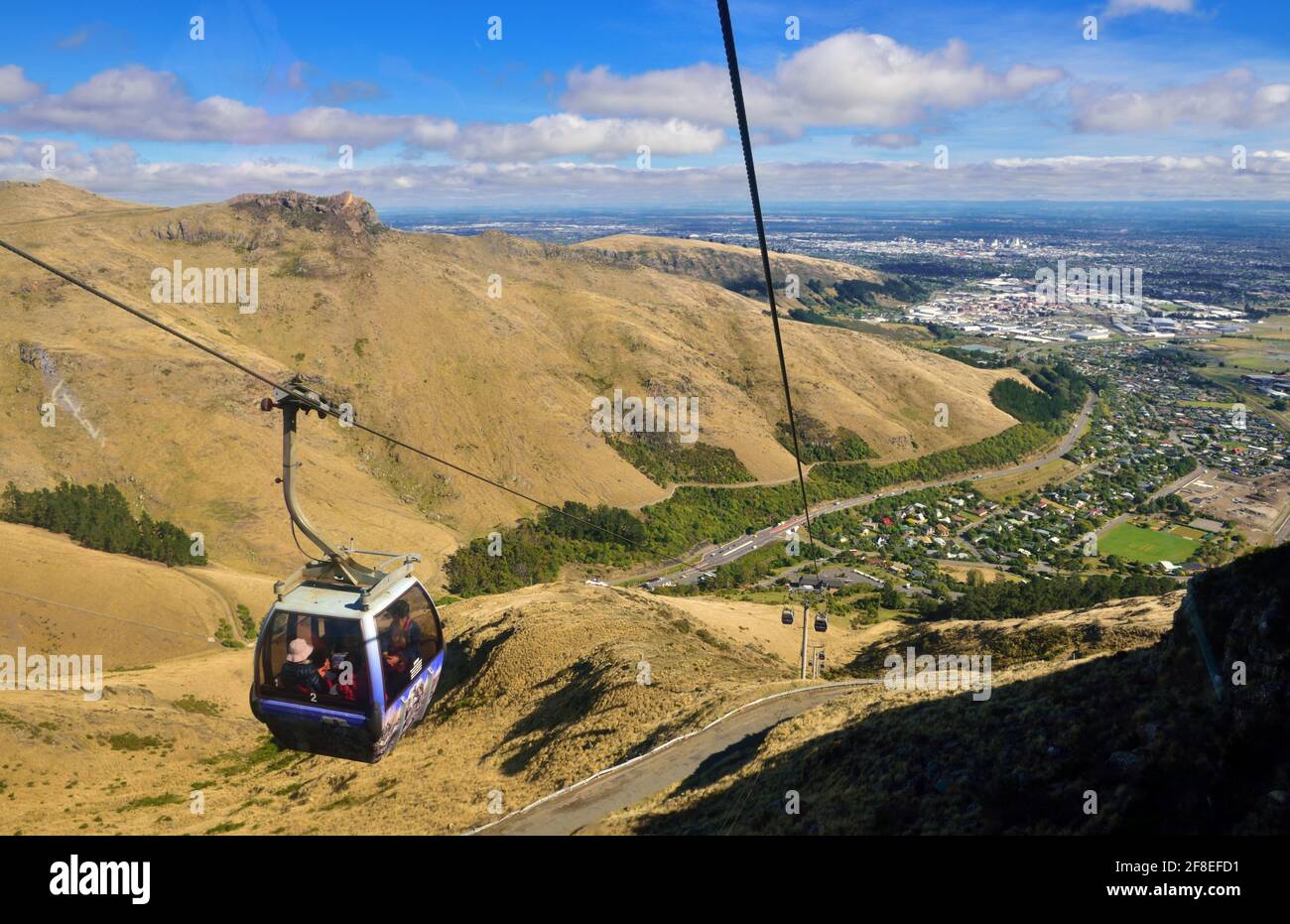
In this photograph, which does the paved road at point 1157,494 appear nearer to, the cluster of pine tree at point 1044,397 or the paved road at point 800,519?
the paved road at point 800,519

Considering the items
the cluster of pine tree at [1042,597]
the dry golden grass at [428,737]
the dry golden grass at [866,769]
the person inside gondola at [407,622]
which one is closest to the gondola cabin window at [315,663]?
the person inside gondola at [407,622]

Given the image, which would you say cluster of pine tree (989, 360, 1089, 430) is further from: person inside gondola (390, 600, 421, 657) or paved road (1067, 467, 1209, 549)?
person inside gondola (390, 600, 421, 657)

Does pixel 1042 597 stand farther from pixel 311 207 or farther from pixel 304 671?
pixel 311 207

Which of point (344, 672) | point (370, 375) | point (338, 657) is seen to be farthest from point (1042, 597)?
point (370, 375)

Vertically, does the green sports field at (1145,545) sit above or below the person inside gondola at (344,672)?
below

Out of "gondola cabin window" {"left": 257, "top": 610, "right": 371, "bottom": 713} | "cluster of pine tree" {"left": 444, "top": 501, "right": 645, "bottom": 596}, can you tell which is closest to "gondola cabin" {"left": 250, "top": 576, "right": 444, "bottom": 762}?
"gondola cabin window" {"left": 257, "top": 610, "right": 371, "bottom": 713}

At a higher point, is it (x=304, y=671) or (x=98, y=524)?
(x=304, y=671)

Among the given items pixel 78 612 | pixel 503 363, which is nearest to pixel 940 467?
pixel 503 363
